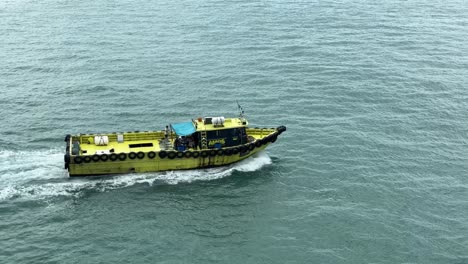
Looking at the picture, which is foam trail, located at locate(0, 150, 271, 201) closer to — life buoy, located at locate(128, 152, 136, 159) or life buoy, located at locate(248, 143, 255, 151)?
life buoy, located at locate(248, 143, 255, 151)

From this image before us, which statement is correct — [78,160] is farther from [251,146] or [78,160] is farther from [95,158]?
[251,146]

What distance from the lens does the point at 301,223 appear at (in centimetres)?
4416

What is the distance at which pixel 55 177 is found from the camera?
4866 cm

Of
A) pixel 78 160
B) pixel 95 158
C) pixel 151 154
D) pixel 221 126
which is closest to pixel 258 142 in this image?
pixel 221 126

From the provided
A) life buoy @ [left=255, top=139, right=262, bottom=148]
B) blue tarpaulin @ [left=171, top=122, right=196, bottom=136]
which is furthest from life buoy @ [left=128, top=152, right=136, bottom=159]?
life buoy @ [left=255, top=139, right=262, bottom=148]

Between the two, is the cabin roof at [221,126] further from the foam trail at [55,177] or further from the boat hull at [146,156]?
the foam trail at [55,177]

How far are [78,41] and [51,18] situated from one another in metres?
13.2

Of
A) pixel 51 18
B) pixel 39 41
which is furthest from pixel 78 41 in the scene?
pixel 51 18

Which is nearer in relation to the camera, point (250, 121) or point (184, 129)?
point (184, 129)

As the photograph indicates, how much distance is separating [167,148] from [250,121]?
42.1 feet

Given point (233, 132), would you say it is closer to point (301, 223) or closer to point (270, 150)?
point (270, 150)

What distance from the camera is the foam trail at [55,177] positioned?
4678 cm

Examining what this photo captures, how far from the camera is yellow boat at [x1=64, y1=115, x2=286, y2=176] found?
4916 centimetres

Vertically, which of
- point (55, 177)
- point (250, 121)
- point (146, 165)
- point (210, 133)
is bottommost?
point (55, 177)
